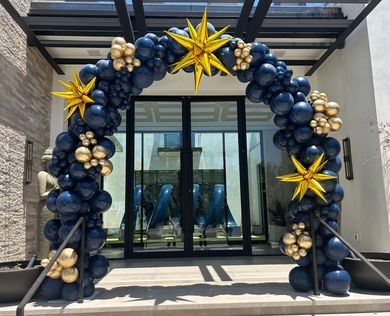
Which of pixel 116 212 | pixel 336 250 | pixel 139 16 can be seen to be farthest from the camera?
pixel 116 212

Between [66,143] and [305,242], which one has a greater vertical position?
[66,143]

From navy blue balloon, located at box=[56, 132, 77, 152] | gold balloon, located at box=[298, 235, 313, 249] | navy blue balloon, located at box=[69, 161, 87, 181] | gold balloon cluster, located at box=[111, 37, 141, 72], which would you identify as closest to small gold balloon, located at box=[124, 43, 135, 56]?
gold balloon cluster, located at box=[111, 37, 141, 72]

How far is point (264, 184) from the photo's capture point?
6.62 meters

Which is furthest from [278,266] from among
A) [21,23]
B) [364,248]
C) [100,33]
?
[21,23]

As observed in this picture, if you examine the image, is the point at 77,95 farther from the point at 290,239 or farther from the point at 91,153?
the point at 290,239

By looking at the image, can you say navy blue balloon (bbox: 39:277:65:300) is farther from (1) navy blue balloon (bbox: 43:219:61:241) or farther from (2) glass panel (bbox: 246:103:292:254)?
(2) glass panel (bbox: 246:103:292:254)

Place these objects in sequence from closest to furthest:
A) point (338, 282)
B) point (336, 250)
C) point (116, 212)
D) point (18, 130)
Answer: point (338, 282), point (336, 250), point (18, 130), point (116, 212)

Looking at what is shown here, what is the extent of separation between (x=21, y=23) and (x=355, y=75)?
4.80m

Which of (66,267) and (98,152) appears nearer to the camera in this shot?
(66,267)

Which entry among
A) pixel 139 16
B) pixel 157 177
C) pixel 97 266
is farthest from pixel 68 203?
pixel 157 177

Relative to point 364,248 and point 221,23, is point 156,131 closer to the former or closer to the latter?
point 221,23

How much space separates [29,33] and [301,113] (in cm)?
397

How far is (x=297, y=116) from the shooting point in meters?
3.59

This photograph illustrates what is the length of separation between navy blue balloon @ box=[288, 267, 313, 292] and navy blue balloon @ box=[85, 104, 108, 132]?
2.43 m
